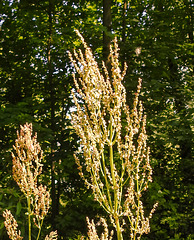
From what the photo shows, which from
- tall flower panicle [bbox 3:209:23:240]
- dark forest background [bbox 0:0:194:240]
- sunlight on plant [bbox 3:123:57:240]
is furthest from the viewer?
dark forest background [bbox 0:0:194:240]

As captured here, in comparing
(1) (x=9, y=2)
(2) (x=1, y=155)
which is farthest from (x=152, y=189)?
(1) (x=9, y=2)

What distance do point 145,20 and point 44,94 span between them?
123 inches

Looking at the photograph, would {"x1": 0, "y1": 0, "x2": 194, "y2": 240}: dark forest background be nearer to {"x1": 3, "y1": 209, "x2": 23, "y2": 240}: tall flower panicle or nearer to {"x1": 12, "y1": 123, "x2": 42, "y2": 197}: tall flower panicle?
{"x1": 12, "y1": 123, "x2": 42, "y2": 197}: tall flower panicle

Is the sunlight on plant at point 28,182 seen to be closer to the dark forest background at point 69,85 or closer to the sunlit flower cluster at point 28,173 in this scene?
the sunlit flower cluster at point 28,173

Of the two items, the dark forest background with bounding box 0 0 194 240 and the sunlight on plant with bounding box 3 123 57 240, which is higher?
the dark forest background with bounding box 0 0 194 240

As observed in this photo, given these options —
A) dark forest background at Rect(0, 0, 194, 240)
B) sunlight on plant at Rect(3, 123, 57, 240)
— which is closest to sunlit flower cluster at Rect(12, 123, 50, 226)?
sunlight on plant at Rect(3, 123, 57, 240)

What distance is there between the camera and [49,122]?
20.5 ft

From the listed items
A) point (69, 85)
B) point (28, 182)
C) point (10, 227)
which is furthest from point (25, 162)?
point (69, 85)

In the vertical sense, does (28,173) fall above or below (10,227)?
above

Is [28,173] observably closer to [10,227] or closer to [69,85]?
[10,227]

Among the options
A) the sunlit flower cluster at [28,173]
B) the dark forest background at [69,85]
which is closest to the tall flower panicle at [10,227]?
the sunlit flower cluster at [28,173]

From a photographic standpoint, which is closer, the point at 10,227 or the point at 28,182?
the point at 10,227

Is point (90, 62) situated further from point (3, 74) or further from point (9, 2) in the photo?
point (9, 2)

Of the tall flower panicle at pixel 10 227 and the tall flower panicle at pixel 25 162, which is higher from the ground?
the tall flower panicle at pixel 25 162
